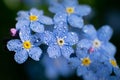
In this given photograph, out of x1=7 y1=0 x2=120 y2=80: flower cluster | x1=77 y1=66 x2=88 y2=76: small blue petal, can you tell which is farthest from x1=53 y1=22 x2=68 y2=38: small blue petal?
x1=77 y1=66 x2=88 y2=76: small blue petal

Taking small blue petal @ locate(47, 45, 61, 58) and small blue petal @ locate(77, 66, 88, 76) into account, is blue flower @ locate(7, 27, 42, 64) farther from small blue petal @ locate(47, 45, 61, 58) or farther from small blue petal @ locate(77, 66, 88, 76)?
Result: small blue petal @ locate(77, 66, 88, 76)

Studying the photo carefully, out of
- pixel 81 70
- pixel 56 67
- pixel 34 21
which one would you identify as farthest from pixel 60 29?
pixel 56 67

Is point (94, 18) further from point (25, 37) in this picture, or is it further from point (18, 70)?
point (25, 37)

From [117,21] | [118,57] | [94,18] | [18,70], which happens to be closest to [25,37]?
[18,70]

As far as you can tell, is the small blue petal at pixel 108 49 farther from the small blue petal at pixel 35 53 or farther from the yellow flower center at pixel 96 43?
the small blue petal at pixel 35 53

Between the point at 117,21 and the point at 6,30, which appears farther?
the point at 117,21

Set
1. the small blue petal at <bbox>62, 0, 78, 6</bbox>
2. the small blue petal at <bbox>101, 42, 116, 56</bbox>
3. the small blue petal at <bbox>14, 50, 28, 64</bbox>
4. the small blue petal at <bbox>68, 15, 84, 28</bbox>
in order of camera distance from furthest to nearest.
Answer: the small blue petal at <bbox>62, 0, 78, 6</bbox>
the small blue petal at <bbox>101, 42, 116, 56</bbox>
the small blue petal at <bbox>68, 15, 84, 28</bbox>
the small blue petal at <bbox>14, 50, 28, 64</bbox>

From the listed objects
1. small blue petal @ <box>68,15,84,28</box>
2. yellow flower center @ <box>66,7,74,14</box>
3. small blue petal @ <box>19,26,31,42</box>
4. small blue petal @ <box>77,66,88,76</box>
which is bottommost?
small blue petal @ <box>77,66,88,76</box>
